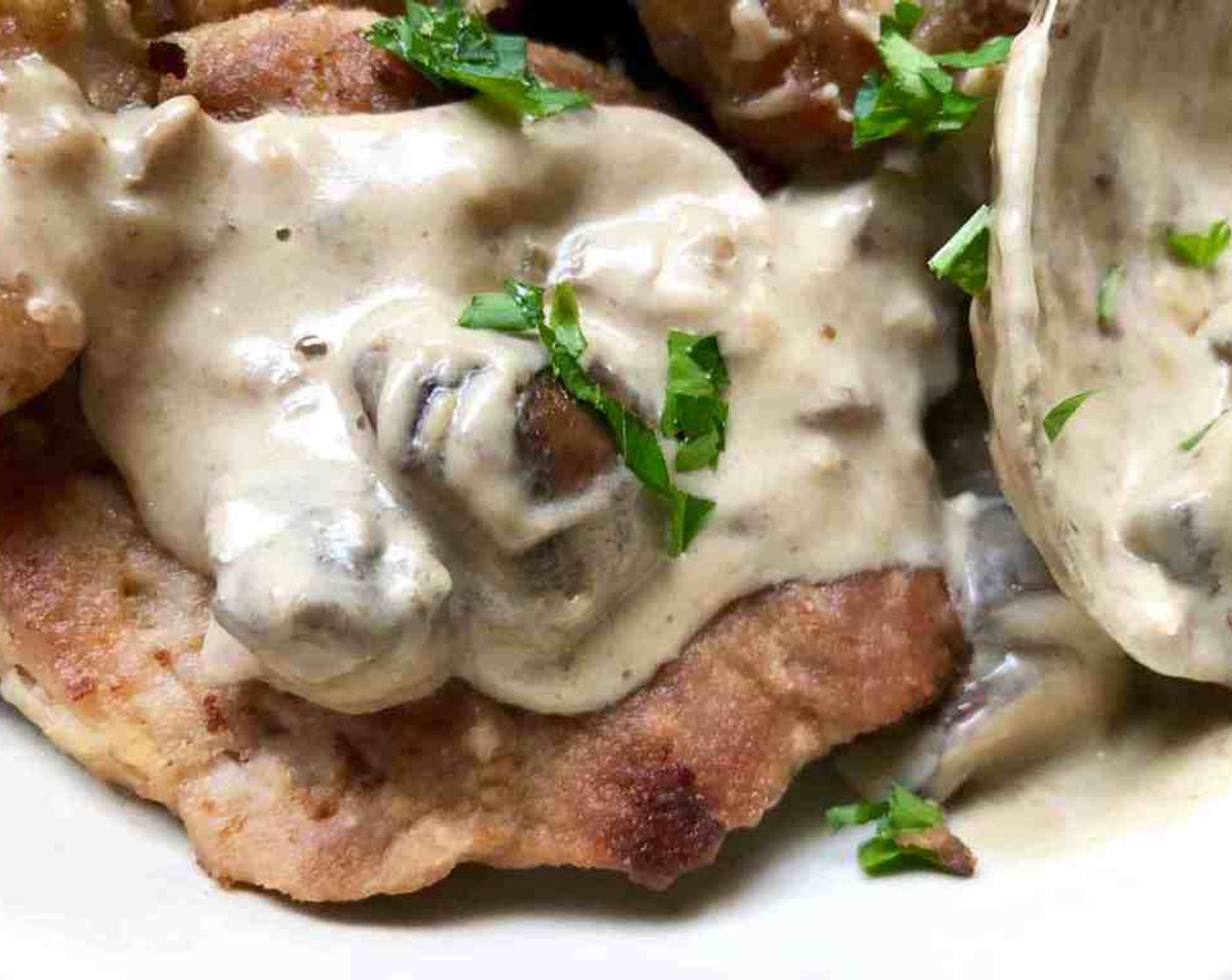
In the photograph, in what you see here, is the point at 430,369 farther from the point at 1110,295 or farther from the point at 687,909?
the point at 1110,295

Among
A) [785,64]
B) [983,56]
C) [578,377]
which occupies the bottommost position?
[578,377]

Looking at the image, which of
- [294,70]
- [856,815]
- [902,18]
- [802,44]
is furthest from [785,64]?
[856,815]

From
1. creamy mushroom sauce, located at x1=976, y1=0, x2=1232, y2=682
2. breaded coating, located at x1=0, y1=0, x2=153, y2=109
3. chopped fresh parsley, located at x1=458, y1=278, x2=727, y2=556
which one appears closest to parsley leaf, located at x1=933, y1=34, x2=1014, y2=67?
creamy mushroom sauce, located at x1=976, y1=0, x2=1232, y2=682

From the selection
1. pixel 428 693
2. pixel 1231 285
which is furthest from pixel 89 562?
pixel 1231 285

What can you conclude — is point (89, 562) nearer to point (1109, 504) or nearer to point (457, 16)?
point (457, 16)

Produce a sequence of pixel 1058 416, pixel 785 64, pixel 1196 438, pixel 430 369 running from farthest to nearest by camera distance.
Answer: pixel 785 64 < pixel 1196 438 < pixel 1058 416 < pixel 430 369

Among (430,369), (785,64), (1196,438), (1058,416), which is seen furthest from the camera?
(785,64)
